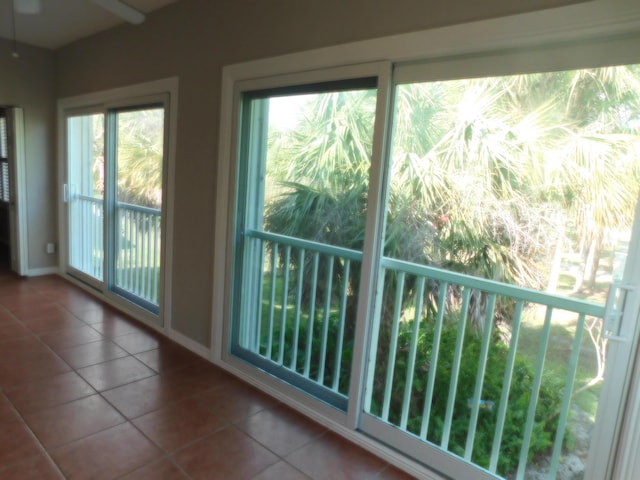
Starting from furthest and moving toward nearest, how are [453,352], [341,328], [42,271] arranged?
[42,271] < [341,328] < [453,352]

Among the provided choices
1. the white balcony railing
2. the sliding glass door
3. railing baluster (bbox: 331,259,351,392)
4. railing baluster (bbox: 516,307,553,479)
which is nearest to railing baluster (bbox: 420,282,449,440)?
railing baluster (bbox: 516,307,553,479)

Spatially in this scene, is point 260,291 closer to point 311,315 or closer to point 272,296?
point 272,296

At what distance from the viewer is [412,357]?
6.86 ft

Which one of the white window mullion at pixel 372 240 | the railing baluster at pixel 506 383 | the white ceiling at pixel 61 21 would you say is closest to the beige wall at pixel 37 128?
the white ceiling at pixel 61 21

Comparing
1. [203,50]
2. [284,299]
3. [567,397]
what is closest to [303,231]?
[284,299]

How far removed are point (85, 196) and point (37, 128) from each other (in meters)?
0.94

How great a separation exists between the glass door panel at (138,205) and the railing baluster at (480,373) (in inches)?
103

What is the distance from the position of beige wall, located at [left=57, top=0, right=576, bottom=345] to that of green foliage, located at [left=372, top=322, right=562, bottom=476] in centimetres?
140

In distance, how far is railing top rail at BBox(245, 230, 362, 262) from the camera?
2236 mm

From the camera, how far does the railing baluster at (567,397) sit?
161 cm

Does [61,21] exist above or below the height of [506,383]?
above

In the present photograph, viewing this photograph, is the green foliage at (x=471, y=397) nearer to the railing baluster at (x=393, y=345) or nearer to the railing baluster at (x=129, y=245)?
the railing baluster at (x=393, y=345)

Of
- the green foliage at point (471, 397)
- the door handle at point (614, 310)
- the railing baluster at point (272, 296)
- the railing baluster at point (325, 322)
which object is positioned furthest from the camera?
the railing baluster at point (272, 296)

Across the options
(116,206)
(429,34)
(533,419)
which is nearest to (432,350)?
(533,419)
